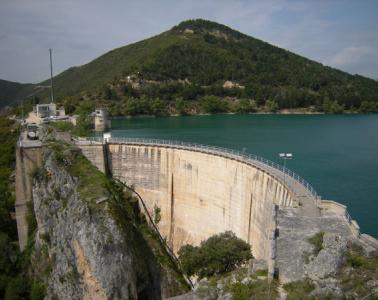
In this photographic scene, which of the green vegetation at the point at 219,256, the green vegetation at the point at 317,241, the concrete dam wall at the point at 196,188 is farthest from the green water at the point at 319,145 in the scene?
the green vegetation at the point at 317,241

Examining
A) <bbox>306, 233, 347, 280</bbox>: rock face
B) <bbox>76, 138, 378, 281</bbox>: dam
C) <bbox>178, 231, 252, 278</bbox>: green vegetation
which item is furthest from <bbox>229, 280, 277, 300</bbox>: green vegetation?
<bbox>178, 231, 252, 278</bbox>: green vegetation

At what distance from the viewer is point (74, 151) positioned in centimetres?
4512

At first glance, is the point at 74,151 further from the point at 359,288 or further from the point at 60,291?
the point at 359,288

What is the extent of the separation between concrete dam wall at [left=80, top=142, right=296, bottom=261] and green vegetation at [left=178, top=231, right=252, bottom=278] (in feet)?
7.91

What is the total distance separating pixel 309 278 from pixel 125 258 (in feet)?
75.5

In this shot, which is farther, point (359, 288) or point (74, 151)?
point (74, 151)

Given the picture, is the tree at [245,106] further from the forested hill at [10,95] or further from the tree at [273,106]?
the forested hill at [10,95]

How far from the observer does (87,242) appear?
3525 centimetres

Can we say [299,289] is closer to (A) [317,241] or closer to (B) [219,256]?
(A) [317,241]

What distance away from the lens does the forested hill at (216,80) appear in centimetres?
13675

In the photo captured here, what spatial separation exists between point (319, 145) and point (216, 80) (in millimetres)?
95088

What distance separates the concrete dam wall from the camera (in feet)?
106

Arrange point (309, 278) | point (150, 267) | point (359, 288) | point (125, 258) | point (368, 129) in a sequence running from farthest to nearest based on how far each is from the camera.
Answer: point (368, 129)
point (150, 267)
point (125, 258)
point (309, 278)
point (359, 288)

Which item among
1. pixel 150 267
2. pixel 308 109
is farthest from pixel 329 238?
pixel 308 109
